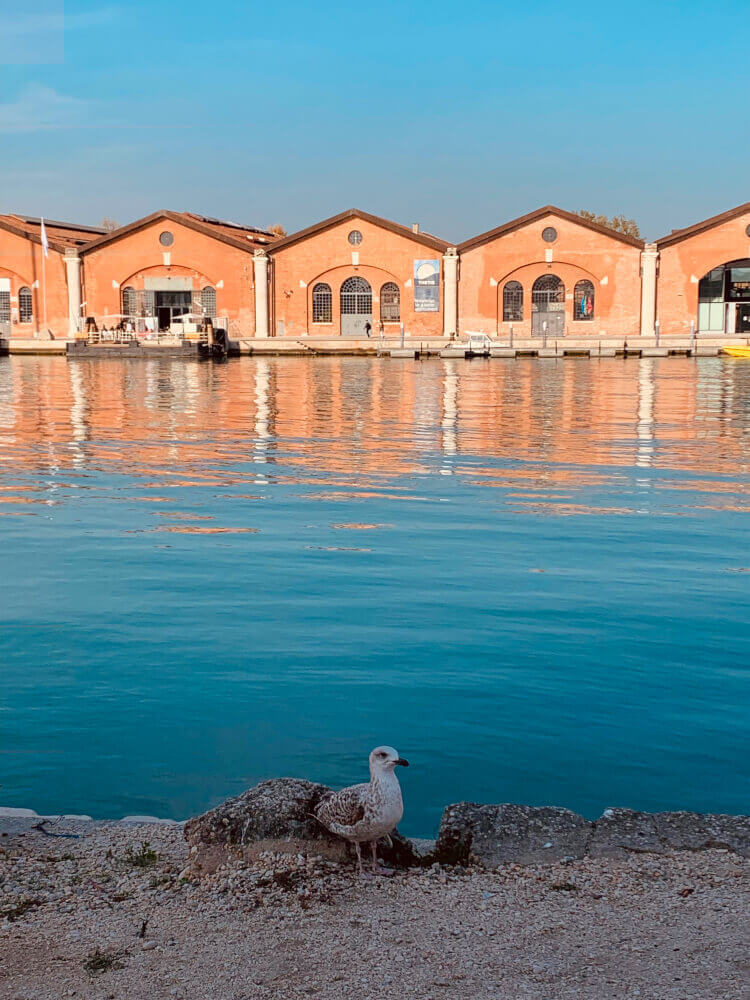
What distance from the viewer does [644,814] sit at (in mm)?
5477

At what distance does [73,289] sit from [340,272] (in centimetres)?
1642

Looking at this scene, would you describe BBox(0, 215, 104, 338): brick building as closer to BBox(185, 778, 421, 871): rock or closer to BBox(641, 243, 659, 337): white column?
BBox(641, 243, 659, 337): white column

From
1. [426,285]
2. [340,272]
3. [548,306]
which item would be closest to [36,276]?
[340,272]

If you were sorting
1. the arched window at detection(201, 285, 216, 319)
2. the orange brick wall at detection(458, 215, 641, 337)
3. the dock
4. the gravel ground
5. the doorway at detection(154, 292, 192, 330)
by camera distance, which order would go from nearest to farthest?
the gravel ground → the dock → the orange brick wall at detection(458, 215, 641, 337) → the arched window at detection(201, 285, 216, 319) → the doorway at detection(154, 292, 192, 330)

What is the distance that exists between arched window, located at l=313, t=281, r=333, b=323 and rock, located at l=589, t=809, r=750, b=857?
2616 inches

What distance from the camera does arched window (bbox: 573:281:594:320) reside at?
223 ft

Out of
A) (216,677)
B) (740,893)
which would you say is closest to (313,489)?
(216,677)

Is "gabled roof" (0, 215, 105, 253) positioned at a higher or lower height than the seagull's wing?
higher

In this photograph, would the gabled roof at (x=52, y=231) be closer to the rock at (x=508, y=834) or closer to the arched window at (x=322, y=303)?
the arched window at (x=322, y=303)

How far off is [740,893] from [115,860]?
264cm

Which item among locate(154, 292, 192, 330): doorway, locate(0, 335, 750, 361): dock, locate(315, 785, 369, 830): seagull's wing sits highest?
locate(154, 292, 192, 330): doorway

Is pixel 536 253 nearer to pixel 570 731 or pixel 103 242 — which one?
pixel 103 242

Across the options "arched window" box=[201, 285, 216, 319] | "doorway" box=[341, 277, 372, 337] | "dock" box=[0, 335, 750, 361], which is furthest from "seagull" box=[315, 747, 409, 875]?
"arched window" box=[201, 285, 216, 319]

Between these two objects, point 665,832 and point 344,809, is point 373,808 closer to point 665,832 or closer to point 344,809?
point 344,809
